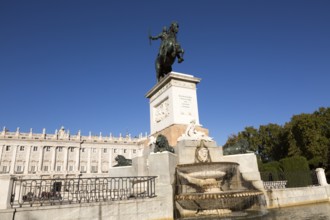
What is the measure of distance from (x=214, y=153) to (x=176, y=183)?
119 inches

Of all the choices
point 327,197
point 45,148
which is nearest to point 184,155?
point 327,197

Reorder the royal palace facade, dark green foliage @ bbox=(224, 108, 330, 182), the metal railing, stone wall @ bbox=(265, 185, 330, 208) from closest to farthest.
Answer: the metal railing < stone wall @ bbox=(265, 185, 330, 208) < dark green foliage @ bbox=(224, 108, 330, 182) < the royal palace facade

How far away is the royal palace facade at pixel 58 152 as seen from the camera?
86.3 m

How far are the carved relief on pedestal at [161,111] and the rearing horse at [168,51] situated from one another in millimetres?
2384

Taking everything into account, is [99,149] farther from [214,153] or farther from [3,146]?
[214,153]

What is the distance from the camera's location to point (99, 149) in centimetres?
10069

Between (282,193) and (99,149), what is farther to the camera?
(99,149)

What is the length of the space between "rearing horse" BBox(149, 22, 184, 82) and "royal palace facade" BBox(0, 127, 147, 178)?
72.9m

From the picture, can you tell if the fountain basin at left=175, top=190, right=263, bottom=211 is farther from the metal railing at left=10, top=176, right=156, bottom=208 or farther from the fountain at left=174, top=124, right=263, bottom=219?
the metal railing at left=10, top=176, right=156, bottom=208

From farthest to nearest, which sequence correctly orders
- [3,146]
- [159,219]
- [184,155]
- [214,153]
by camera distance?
[3,146], [214,153], [184,155], [159,219]

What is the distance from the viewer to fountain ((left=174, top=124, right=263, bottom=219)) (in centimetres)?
851

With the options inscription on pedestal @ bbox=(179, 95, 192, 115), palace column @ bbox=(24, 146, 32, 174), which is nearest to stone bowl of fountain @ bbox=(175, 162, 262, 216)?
inscription on pedestal @ bbox=(179, 95, 192, 115)

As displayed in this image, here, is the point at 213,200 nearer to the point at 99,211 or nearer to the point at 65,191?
the point at 99,211

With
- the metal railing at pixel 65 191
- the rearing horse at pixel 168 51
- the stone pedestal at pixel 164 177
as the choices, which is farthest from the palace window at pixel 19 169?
the stone pedestal at pixel 164 177
